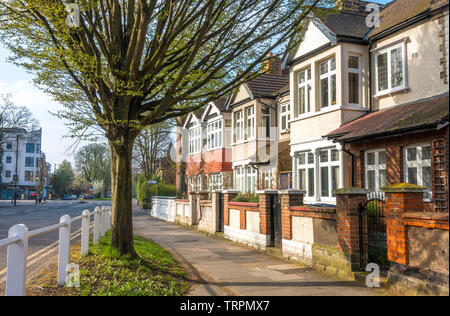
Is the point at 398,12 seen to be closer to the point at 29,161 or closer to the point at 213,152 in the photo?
the point at 213,152

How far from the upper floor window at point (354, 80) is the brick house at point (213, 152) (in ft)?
39.9

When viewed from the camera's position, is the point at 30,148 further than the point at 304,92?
Yes

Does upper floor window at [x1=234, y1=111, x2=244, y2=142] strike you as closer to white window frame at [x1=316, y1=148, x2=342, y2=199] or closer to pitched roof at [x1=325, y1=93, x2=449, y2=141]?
white window frame at [x1=316, y1=148, x2=342, y2=199]

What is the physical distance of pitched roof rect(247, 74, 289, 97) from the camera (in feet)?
74.7

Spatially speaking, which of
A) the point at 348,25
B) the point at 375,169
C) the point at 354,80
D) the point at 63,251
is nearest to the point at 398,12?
the point at 348,25

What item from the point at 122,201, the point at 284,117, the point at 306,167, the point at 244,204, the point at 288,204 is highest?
the point at 284,117

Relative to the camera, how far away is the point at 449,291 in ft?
17.1

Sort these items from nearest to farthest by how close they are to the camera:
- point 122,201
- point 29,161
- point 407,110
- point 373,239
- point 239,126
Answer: point 373,239
point 122,201
point 407,110
point 239,126
point 29,161

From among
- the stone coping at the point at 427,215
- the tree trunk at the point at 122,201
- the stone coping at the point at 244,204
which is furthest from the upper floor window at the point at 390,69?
the tree trunk at the point at 122,201

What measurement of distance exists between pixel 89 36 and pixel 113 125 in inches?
77.5

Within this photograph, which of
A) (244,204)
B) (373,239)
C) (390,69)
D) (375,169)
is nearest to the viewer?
(373,239)

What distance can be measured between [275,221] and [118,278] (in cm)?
569

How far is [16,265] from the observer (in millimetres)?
4496
